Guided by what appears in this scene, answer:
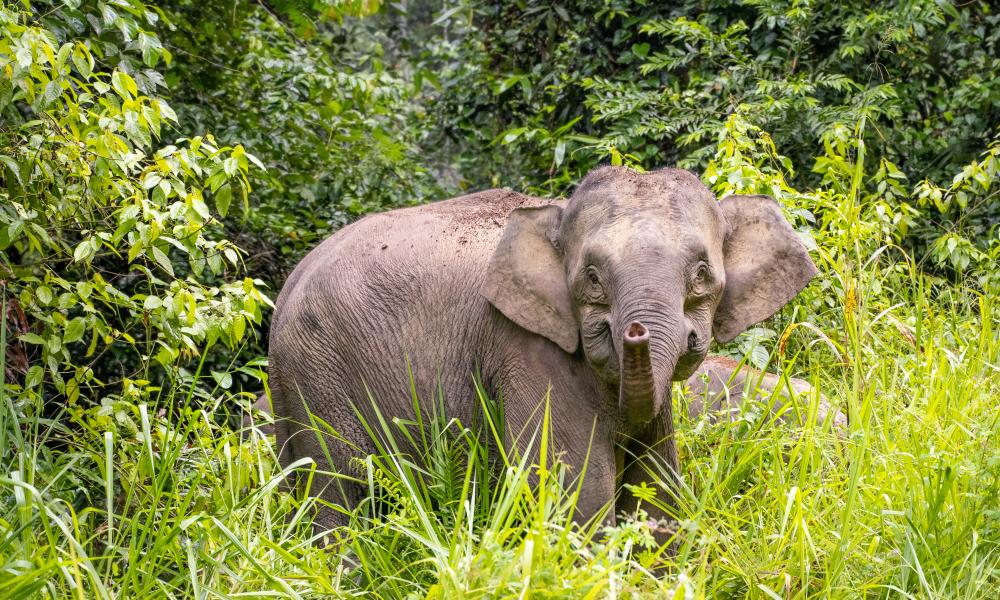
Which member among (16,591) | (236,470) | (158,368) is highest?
(16,591)

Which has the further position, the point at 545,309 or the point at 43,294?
the point at 43,294

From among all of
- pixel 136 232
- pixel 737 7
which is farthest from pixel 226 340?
pixel 737 7

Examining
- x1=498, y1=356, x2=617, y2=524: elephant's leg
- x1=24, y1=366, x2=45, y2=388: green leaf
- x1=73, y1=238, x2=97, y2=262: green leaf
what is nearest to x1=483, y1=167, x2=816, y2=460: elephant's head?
x1=498, y1=356, x2=617, y2=524: elephant's leg

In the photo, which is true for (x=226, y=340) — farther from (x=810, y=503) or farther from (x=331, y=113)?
(x=331, y=113)

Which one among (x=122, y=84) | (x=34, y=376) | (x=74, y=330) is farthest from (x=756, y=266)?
(x=34, y=376)

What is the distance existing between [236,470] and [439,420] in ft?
2.44

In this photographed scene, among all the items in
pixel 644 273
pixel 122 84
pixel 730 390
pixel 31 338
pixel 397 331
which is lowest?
pixel 730 390

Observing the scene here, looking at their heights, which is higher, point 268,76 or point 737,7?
point 737,7

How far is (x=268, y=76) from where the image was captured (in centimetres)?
871

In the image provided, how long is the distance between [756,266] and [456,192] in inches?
212

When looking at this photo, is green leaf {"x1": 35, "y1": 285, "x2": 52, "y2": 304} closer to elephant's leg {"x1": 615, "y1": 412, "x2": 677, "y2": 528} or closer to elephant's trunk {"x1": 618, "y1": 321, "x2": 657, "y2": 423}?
elephant's leg {"x1": 615, "y1": 412, "x2": 677, "y2": 528}

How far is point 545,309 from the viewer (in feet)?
13.0

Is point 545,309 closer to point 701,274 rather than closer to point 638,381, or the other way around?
point 701,274

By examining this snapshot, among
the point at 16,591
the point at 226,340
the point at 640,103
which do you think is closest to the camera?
the point at 16,591
